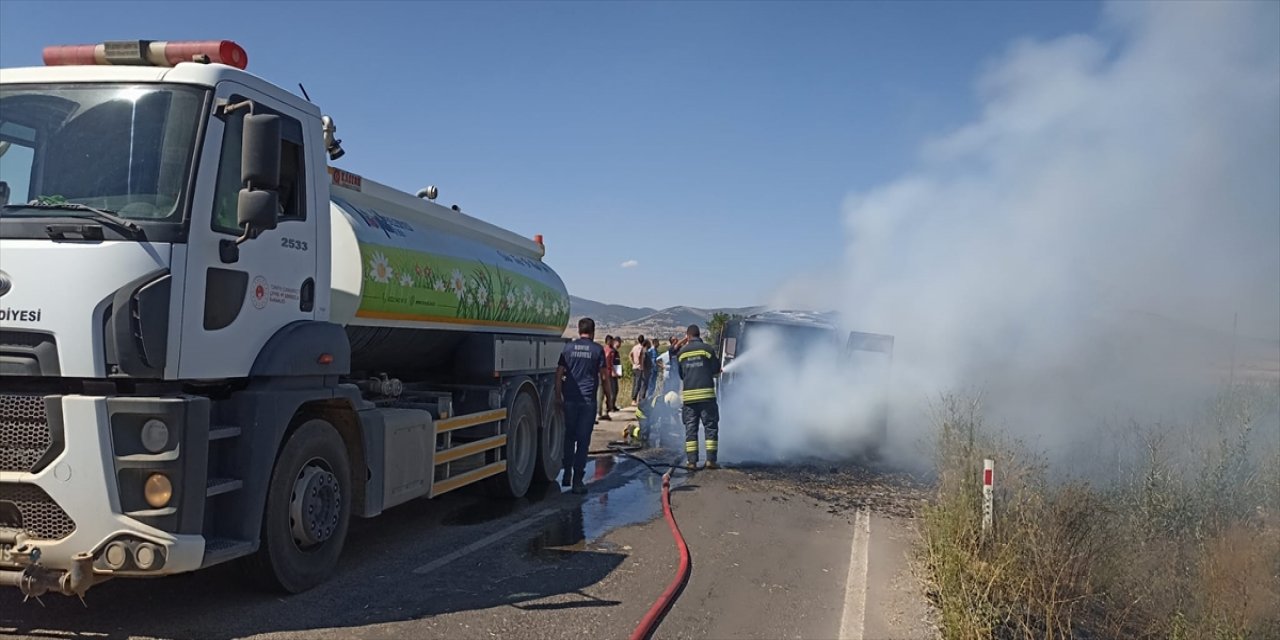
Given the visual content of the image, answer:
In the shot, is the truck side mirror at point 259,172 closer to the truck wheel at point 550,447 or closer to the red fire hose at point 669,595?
the red fire hose at point 669,595

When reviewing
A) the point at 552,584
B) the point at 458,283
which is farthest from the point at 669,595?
the point at 458,283

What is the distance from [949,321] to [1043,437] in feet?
13.5

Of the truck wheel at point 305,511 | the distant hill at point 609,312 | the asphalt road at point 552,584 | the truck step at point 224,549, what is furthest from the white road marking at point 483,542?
the distant hill at point 609,312

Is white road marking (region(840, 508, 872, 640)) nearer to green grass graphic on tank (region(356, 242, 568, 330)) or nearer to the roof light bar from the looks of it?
green grass graphic on tank (region(356, 242, 568, 330))

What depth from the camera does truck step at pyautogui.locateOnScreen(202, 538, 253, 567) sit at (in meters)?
4.47

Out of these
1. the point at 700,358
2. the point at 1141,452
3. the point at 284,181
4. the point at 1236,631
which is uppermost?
the point at 284,181

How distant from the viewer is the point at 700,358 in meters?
11.9

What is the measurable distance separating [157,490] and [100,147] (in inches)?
71.5

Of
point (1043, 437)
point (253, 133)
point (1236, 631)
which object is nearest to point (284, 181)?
point (253, 133)

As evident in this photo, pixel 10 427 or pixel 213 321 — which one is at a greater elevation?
pixel 213 321

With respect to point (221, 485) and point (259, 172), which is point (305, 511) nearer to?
point (221, 485)

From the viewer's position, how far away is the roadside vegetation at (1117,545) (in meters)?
5.85

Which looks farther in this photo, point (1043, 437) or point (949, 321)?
point (949, 321)

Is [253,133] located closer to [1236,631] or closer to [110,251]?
[110,251]
